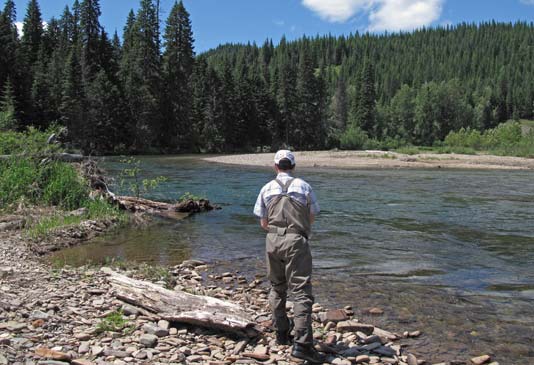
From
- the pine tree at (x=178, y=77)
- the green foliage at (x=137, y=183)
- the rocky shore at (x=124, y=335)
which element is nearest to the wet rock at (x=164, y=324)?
the rocky shore at (x=124, y=335)

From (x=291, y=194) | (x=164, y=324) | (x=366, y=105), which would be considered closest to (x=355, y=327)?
(x=291, y=194)

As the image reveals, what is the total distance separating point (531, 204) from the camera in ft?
65.9

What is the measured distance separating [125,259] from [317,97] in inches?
3269

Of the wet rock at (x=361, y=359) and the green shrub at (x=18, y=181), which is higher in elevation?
the green shrub at (x=18, y=181)

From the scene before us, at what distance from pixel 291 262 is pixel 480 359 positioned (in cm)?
249

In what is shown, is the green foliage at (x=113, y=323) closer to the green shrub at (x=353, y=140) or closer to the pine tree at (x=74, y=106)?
the pine tree at (x=74, y=106)

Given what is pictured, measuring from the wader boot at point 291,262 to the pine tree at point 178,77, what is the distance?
2577 inches

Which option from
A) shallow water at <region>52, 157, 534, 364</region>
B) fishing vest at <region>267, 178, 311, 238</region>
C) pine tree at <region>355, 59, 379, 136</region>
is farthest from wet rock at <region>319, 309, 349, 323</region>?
pine tree at <region>355, 59, 379, 136</region>

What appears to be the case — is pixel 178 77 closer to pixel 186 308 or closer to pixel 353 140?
pixel 353 140

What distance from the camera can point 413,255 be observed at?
36.5 feet

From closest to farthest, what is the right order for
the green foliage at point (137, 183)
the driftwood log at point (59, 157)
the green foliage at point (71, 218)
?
the green foliage at point (71, 218) → the driftwood log at point (59, 157) → the green foliage at point (137, 183)

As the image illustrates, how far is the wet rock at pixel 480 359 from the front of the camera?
18.2 feet

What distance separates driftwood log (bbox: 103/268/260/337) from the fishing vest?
1200mm

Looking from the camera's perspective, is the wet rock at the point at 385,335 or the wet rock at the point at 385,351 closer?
the wet rock at the point at 385,351
